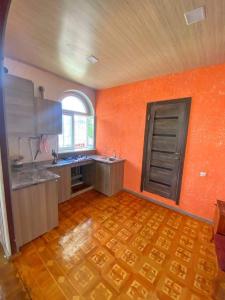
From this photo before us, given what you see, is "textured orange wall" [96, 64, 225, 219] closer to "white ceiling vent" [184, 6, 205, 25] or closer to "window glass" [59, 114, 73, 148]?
"white ceiling vent" [184, 6, 205, 25]

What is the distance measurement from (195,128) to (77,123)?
2.88 m

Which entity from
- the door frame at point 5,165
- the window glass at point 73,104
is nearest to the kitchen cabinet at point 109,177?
the window glass at point 73,104

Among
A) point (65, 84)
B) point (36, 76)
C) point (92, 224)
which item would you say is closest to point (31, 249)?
point (92, 224)

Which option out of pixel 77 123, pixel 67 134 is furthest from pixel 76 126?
pixel 67 134

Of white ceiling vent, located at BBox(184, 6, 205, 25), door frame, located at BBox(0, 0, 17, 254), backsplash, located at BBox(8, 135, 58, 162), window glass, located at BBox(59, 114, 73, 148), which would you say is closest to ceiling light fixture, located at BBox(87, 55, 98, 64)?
door frame, located at BBox(0, 0, 17, 254)

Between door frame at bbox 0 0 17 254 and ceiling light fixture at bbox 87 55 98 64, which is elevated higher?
ceiling light fixture at bbox 87 55 98 64

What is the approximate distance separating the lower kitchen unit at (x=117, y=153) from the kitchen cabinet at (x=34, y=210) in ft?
0.05

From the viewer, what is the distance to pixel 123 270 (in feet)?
5.15

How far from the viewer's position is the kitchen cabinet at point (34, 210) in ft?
5.72

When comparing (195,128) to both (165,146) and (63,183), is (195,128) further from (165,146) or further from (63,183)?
(63,183)

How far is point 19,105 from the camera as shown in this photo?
214 centimetres

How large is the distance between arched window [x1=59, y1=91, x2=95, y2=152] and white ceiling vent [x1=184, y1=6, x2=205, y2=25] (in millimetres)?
2743

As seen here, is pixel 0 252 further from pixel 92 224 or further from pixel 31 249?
pixel 92 224

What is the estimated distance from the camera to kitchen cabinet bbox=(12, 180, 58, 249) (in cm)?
174
